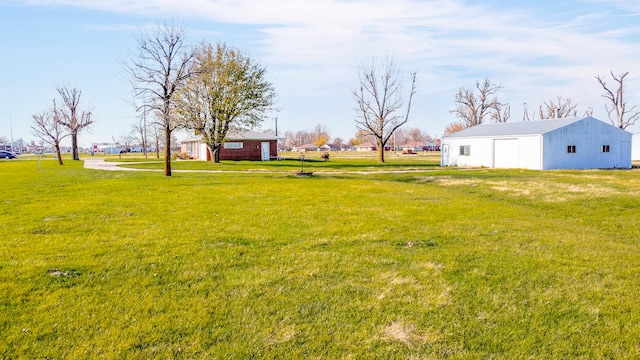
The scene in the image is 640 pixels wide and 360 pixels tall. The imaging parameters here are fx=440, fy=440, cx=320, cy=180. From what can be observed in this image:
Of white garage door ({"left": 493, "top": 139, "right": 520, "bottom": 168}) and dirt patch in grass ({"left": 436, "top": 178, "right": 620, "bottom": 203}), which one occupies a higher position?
white garage door ({"left": 493, "top": 139, "right": 520, "bottom": 168})

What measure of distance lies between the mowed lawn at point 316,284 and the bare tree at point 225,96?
27.8 metres

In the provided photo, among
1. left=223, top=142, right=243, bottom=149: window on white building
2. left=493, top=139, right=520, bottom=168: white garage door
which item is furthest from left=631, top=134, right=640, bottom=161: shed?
left=223, top=142, right=243, bottom=149: window on white building

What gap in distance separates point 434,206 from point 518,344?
8.25m

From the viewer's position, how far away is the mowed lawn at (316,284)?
4.05 metres

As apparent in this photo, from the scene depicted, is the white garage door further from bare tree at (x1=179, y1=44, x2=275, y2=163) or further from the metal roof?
bare tree at (x1=179, y1=44, x2=275, y2=163)

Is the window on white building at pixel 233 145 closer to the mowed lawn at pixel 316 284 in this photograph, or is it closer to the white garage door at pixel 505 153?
the white garage door at pixel 505 153

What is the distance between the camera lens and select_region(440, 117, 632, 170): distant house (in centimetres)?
3042

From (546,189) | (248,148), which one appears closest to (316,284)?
(546,189)

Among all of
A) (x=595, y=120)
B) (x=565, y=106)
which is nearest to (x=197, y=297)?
(x=595, y=120)

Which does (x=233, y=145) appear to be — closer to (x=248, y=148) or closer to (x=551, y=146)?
(x=248, y=148)

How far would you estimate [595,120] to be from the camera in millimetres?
32062

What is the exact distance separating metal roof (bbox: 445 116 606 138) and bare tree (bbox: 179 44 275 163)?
17721 mm

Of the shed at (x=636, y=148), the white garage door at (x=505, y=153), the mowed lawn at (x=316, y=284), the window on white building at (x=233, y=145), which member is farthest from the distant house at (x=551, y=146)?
the window on white building at (x=233, y=145)

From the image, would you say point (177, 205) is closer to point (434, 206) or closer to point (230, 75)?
point (434, 206)
